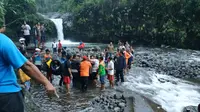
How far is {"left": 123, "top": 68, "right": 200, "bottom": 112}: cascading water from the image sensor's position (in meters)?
12.2

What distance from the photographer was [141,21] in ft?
113

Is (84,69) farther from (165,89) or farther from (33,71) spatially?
(33,71)

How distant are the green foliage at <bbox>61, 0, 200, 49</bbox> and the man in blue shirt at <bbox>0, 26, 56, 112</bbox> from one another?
30.4 meters

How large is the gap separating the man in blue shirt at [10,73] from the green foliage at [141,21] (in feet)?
99.8

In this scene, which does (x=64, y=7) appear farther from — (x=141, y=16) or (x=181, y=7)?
(x=181, y=7)

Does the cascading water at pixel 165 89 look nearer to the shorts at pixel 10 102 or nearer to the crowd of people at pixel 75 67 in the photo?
the crowd of people at pixel 75 67

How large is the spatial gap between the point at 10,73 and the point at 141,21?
108 ft

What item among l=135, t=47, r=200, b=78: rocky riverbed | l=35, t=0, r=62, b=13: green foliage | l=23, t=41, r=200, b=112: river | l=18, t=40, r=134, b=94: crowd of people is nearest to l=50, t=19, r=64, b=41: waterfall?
l=135, t=47, r=200, b=78: rocky riverbed

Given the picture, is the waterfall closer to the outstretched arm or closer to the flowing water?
the flowing water

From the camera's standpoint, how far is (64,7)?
50.7 meters

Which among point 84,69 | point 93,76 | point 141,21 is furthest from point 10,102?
point 141,21

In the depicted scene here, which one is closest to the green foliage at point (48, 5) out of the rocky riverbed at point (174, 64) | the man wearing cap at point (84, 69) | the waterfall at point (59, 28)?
the waterfall at point (59, 28)

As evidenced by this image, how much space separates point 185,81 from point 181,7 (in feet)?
58.2

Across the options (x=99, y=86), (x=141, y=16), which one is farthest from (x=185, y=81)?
(x=141, y=16)
